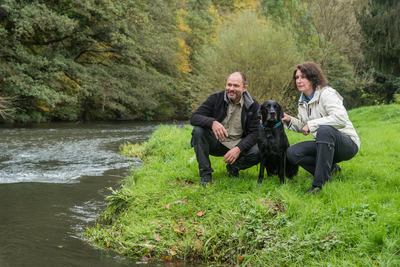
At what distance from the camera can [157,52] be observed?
22656 millimetres

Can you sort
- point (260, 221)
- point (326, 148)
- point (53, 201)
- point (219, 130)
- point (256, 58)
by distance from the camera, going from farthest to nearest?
point (256, 58), point (53, 201), point (219, 130), point (326, 148), point (260, 221)

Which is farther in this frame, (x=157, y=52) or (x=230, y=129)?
(x=157, y=52)


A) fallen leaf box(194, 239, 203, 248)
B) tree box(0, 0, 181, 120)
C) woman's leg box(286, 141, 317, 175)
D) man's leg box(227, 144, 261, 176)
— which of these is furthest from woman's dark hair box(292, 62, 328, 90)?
tree box(0, 0, 181, 120)

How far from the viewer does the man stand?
4.21 metres

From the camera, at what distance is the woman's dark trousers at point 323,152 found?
11.6ft

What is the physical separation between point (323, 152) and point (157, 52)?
20475 mm

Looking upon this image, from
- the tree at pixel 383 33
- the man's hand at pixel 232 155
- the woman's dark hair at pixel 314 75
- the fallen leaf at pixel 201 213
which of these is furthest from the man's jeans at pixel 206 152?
the tree at pixel 383 33

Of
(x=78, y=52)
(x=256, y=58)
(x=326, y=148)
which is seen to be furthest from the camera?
(x=78, y=52)

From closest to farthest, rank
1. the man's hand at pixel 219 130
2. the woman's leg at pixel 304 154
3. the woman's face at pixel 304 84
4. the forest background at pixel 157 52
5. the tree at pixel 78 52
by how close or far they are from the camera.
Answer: the woman's leg at pixel 304 154 < the woman's face at pixel 304 84 < the man's hand at pixel 219 130 < the forest background at pixel 157 52 < the tree at pixel 78 52

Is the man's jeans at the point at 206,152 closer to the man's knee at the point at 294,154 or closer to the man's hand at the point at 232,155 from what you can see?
the man's hand at the point at 232,155

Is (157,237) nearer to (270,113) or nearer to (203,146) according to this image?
(203,146)

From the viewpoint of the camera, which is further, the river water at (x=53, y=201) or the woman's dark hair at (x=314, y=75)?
the woman's dark hair at (x=314, y=75)

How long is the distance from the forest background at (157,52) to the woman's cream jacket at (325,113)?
1152 cm

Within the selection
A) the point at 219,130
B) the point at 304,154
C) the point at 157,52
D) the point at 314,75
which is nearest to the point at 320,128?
the point at 304,154
